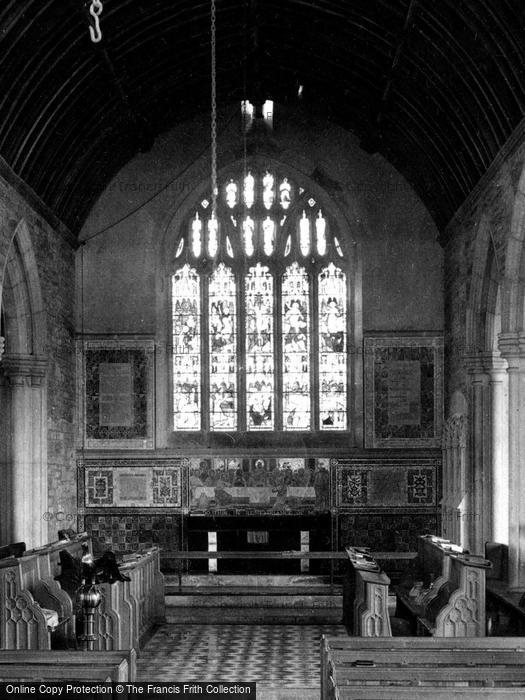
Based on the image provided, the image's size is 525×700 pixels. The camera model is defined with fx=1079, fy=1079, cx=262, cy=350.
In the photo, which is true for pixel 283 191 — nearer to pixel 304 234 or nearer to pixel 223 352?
pixel 304 234

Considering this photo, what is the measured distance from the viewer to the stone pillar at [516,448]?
11.8 m

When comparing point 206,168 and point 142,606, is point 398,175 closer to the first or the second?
point 206,168

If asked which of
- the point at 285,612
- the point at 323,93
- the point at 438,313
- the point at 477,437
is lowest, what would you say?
the point at 285,612

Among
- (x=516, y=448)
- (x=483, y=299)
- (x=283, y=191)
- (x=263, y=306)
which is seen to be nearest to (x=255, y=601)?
(x=516, y=448)

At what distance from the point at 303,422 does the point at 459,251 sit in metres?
3.73

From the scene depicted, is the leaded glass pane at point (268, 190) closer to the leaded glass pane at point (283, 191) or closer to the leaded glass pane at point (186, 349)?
the leaded glass pane at point (283, 191)

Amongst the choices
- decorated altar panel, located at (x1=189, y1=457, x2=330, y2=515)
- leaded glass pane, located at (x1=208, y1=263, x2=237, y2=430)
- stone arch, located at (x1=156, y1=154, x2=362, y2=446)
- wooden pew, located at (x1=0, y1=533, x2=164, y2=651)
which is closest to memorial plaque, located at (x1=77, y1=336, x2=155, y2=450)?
stone arch, located at (x1=156, y1=154, x2=362, y2=446)

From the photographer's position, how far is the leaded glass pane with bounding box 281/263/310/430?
1722cm

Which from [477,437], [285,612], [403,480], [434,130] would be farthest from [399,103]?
[285,612]

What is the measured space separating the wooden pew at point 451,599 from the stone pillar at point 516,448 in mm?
888

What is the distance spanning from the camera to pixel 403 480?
16.8m

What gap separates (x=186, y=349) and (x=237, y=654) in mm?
7568

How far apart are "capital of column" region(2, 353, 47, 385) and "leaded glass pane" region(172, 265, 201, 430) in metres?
2.98

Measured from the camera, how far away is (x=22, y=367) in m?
14.6
